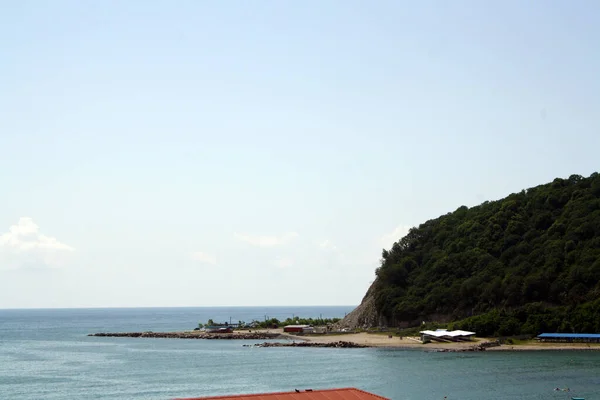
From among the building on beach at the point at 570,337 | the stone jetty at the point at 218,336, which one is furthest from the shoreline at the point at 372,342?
the building on beach at the point at 570,337

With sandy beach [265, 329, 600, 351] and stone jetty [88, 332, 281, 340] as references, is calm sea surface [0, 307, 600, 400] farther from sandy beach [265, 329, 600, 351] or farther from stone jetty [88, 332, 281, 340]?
stone jetty [88, 332, 281, 340]

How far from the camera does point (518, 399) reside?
7400 cm

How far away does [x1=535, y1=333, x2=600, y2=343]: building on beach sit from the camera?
120062mm

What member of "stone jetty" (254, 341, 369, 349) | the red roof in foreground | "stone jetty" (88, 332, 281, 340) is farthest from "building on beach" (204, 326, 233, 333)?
the red roof in foreground

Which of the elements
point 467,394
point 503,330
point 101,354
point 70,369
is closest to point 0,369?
point 70,369

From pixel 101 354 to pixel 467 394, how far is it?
81825 millimetres

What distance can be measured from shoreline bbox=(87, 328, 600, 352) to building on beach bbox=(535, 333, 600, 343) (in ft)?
5.65

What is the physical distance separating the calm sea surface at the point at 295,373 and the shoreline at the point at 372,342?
4895 millimetres

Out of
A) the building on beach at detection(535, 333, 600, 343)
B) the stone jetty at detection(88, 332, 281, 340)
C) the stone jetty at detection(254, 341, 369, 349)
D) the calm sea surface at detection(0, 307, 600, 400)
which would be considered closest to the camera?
the calm sea surface at detection(0, 307, 600, 400)

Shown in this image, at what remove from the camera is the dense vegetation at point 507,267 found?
135 m

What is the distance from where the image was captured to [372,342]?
460 ft

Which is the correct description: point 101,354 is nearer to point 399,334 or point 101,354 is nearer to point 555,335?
point 399,334

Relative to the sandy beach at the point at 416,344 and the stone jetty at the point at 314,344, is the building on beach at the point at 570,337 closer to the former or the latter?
the sandy beach at the point at 416,344

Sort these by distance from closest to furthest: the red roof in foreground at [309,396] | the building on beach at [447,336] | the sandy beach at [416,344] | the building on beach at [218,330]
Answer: the red roof in foreground at [309,396] < the sandy beach at [416,344] < the building on beach at [447,336] < the building on beach at [218,330]
